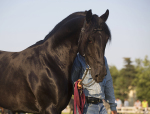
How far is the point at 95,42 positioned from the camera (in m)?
3.53

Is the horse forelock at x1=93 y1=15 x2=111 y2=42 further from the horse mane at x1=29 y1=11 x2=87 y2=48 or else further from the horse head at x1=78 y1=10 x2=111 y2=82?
the horse mane at x1=29 y1=11 x2=87 y2=48

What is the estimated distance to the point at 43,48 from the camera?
403 cm

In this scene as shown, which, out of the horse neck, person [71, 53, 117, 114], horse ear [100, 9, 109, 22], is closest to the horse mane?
the horse neck

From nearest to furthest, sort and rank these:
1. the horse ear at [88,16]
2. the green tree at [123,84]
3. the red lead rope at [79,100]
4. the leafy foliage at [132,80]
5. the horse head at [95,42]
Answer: the horse head at [95,42] < the horse ear at [88,16] < the red lead rope at [79,100] < the leafy foliage at [132,80] < the green tree at [123,84]

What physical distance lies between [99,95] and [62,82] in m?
0.90

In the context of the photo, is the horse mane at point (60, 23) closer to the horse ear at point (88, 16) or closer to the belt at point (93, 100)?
the horse ear at point (88, 16)

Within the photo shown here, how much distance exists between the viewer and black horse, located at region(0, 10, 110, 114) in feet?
11.8

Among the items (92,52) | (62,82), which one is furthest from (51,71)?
(92,52)

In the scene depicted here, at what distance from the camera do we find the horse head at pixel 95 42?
3.49 meters

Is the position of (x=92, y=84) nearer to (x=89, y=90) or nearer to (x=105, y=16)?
(x=89, y=90)

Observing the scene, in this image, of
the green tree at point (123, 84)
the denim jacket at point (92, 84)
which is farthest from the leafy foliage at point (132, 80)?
the denim jacket at point (92, 84)

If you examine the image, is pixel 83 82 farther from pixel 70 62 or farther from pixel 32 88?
pixel 32 88

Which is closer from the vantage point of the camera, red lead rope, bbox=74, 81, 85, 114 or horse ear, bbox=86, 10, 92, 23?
horse ear, bbox=86, 10, 92, 23

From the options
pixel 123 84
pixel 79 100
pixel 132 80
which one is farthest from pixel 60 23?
pixel 132 80
